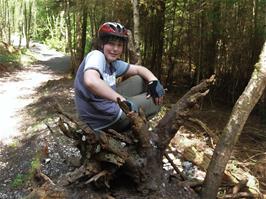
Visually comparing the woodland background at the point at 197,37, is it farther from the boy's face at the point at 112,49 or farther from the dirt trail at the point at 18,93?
the boy's face at the point at 112,49

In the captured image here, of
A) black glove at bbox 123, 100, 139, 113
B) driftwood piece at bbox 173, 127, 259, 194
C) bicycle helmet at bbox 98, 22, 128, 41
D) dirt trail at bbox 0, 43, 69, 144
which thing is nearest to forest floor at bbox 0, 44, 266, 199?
dirt trail at bbox 0, 43, 69, 144

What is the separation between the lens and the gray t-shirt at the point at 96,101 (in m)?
3.38

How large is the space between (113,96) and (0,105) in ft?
27.0

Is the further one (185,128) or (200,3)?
(200,3)

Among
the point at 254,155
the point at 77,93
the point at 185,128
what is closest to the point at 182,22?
the point at 185,128

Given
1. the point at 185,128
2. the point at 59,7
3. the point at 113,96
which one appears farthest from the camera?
the point at 59,7

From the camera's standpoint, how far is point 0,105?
10.8 m

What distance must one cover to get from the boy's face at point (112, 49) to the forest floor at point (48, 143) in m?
1.11

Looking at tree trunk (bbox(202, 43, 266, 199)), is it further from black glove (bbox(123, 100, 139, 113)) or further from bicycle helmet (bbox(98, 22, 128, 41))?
bicycle helmet (bbox(98, 22, 128, 41))

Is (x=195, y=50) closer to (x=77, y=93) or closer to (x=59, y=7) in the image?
(x=77, y=93)

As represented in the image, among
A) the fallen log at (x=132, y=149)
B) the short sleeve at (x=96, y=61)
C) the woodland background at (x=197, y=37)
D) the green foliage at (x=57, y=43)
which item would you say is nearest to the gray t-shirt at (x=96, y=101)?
the short sleeve at (x=96, y=61)

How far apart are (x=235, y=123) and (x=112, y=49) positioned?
1.23 metres

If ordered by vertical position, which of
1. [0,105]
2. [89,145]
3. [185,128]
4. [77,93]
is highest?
[77,93]

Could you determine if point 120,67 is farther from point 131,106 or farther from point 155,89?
point 131,106
